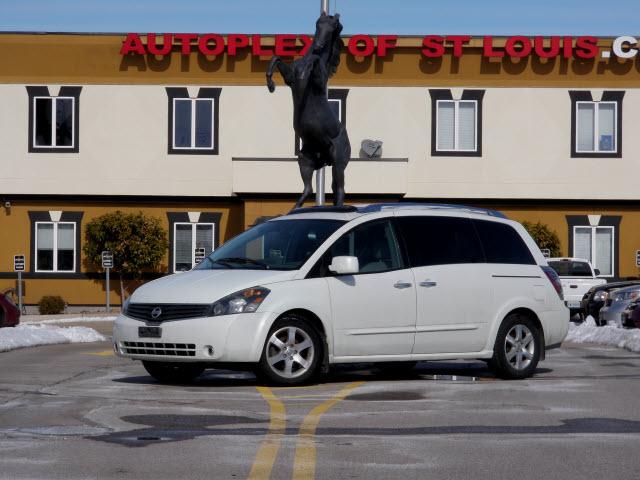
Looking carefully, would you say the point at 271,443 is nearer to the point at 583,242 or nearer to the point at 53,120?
the point at 53,120

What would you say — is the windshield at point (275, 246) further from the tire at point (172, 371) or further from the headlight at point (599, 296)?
the headlight at point (599, 296)

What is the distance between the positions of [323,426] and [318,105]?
957 centimetres

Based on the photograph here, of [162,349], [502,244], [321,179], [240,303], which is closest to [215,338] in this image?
[240,303]

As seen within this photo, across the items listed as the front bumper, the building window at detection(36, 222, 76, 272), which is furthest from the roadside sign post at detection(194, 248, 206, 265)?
the front bumper

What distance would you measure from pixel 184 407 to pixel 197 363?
6.19 ft

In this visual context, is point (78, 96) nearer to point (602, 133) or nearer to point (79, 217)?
point (79, 217)

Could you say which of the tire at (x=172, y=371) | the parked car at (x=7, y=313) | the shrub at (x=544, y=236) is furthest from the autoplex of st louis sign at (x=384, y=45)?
the tire at (x=172, y=371)

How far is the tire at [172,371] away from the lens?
1431 centimetres

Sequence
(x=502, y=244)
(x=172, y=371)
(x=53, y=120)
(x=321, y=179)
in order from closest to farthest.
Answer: (x=172, y=371)
(x=502, y=244)
(x=321, y=179)
(x=53, y=120)

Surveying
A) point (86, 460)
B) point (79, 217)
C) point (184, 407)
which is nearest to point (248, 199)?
point (79, 217)

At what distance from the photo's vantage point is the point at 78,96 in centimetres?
4388

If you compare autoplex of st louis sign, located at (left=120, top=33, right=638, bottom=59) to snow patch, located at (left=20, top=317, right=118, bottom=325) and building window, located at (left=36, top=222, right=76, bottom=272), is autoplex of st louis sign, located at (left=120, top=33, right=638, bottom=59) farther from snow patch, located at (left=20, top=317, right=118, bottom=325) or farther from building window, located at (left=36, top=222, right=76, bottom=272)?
snow patch, located at (left=20, top=317, right=118, bottom=325)

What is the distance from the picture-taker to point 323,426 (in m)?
10.2

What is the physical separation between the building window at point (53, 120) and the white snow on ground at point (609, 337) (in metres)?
21.9
